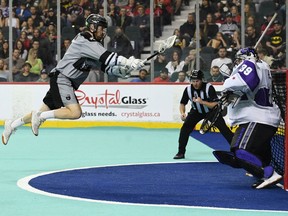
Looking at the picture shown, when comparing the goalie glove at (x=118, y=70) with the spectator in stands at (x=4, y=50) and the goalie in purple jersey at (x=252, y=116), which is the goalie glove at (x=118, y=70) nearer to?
the goalie in purple jersey at (x=252, y=116)

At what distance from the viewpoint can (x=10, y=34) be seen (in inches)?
760

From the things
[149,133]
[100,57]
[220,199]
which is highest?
[100,57]

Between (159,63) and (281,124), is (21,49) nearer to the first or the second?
(159,63)

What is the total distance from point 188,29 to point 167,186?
33.2 feet

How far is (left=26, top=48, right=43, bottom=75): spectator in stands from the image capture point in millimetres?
19122

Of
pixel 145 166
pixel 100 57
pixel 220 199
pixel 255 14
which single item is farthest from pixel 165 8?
pixel 220 199

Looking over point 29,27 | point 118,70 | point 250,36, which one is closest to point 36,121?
point 118,70

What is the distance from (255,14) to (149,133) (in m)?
3.38

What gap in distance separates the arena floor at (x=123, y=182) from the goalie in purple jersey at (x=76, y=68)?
25.6 inches

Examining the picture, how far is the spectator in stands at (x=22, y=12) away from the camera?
19.9 meters

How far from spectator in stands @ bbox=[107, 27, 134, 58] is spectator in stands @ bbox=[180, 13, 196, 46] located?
117 cm

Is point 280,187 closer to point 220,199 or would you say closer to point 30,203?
point 220,199

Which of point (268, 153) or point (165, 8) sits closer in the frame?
point (268, 153)

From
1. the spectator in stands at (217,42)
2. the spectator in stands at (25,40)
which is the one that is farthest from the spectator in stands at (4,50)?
the spectator in stands at (217,42)
